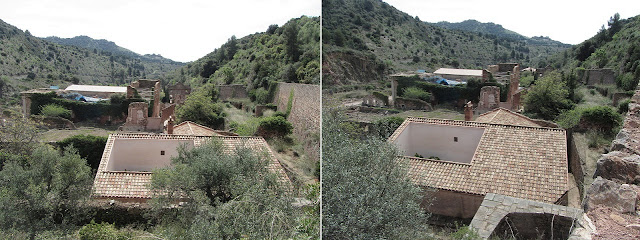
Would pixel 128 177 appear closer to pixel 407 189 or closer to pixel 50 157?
pixel 50 157

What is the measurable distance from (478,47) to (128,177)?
72.5ft

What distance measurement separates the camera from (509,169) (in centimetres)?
402

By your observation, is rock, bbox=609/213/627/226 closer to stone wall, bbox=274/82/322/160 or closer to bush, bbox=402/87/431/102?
bush, bbox=402/87/431/102

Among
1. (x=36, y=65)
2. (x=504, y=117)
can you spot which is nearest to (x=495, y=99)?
(x=504, y=117)

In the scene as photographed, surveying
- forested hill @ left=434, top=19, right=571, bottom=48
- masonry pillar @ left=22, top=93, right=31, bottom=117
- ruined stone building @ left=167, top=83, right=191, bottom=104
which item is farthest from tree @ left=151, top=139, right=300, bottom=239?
forested hill @ left=434, top=19, right=571, bottom=48

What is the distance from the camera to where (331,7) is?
1.95m

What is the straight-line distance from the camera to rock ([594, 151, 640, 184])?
2268 mm

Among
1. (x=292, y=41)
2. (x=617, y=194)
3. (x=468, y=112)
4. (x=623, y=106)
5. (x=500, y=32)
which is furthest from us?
(x=500, y=32)

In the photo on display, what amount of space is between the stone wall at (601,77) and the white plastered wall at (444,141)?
12.6 metres

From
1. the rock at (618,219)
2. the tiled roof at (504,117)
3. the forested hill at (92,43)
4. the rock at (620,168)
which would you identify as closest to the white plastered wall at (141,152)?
the tiled roof at (504,117)

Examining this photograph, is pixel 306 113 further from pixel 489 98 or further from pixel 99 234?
pixel 99 234

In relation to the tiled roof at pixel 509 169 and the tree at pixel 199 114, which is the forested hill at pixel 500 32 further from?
the tiled roof at pixel 509 169

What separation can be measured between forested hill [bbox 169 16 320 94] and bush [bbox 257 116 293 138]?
1.78m

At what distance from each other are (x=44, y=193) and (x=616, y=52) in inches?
763
